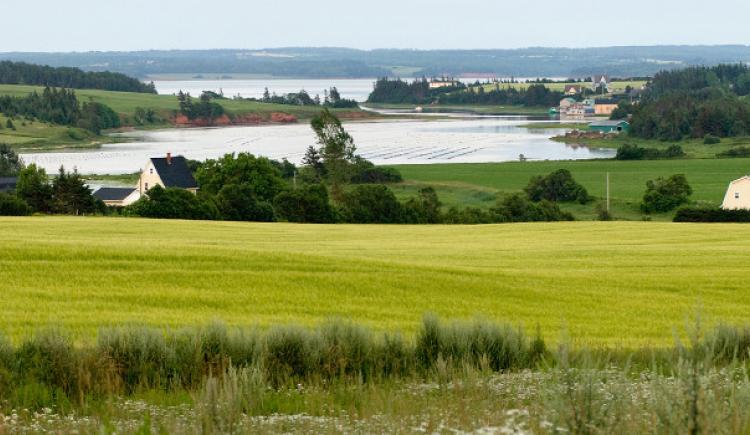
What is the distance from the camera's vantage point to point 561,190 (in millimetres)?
62438

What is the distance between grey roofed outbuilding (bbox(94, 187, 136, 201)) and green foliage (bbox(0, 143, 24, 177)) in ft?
66.6

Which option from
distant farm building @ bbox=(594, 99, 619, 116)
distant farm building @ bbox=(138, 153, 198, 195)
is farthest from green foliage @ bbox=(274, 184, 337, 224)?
distant farm building @ bbox=(594, 99, 619, 116)

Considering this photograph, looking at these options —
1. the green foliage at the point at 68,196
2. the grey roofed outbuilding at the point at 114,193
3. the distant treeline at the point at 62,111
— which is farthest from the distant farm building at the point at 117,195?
the distant treeline at the point at 62,111

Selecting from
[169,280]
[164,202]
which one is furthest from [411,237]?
[164,202]

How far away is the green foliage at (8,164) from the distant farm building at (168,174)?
62.6ft

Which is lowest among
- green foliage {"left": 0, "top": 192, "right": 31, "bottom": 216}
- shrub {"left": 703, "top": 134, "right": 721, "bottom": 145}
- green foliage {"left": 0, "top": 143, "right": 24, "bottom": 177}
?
shrub {"left": 703, "top": 134, "right": 721, "bottom": 145}

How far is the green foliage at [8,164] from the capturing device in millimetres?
80213

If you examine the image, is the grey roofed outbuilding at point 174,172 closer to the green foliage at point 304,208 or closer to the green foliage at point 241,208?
the green foliage at point 241,208

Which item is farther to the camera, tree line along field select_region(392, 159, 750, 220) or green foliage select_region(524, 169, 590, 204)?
green foliage select_region(524, 169, 590, 204)

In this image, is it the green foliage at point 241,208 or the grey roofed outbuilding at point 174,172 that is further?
the grey roofed outbuilding at point 174,172

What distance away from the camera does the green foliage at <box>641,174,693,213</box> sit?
188 feet

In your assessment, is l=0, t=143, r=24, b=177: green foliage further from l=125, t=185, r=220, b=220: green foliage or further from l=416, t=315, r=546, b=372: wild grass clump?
l=416, t=315, r=546, b=372: wild grass clump

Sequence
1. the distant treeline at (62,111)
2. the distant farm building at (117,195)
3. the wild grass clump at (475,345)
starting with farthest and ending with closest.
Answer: the distant treeline at (62,111) < the distant farm building at (117,195) < the wild grass clump at (475,345)

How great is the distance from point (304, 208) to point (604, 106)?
154 meters
